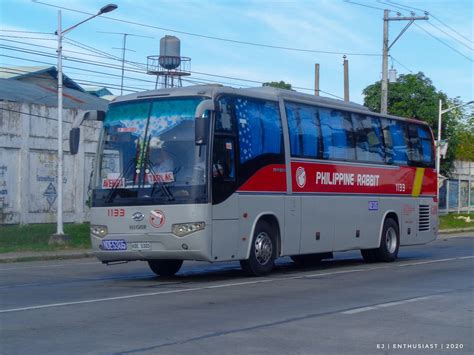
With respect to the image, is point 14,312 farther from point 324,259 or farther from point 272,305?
point 324,259

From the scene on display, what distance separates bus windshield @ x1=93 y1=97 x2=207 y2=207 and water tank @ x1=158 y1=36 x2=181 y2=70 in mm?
30620

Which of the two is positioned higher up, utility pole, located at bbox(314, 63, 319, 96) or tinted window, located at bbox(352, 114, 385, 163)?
utility pole, located at bbox(314, 63, 319, 96)

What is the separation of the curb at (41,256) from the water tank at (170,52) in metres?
22.3

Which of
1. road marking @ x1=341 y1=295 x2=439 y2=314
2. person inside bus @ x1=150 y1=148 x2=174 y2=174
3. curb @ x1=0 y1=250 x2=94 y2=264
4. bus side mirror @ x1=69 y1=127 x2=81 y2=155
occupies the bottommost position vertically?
curb @ x1=0 y1=250 x2=94 y2=264

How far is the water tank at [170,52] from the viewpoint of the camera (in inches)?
1827

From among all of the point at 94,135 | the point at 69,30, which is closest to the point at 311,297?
the point at 69,30

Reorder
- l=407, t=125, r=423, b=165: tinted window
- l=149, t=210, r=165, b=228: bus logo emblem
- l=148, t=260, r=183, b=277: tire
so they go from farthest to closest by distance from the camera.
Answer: l=407, t=125, r=423, b=165: tinted window, l=148, t=260, r=183, b=277: tire, l=149, t=210, r=165, b=228: bus logo emblem

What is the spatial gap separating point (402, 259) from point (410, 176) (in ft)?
7.19

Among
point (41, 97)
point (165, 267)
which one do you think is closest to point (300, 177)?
point (165, 267)

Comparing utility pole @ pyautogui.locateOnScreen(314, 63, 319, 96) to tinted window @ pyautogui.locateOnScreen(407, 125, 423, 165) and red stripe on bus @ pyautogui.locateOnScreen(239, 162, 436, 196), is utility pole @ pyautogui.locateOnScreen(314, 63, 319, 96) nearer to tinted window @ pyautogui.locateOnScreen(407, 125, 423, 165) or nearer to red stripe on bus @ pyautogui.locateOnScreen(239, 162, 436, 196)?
red stripe on bus @ pyautogui.locateOnScreen(239, 162, 436, 196)

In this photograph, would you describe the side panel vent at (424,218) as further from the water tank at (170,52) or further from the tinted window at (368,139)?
the water tank at (170,52)

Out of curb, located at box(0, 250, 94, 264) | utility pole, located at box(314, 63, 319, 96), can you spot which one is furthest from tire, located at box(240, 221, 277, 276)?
utility pole, located at box(314, 63, 319, 96)

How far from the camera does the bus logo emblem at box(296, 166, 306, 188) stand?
57.7 ft

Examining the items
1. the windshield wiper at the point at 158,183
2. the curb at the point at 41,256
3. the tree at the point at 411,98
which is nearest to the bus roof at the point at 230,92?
the windshield wiper at the point at 158,183
